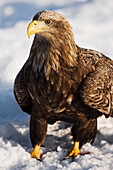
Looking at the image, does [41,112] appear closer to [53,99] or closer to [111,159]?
[53,99]

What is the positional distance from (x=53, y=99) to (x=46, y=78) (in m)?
0.38

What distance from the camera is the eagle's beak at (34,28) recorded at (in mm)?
3875

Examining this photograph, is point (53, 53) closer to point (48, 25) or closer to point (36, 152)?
point (48, 25)

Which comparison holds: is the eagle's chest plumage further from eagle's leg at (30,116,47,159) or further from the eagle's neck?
eagle's leg at (30,116,47,159)

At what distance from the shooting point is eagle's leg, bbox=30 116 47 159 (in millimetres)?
4875

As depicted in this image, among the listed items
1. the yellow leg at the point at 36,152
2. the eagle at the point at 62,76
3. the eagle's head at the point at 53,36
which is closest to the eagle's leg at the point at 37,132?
the yellow leg at the point at 36,152

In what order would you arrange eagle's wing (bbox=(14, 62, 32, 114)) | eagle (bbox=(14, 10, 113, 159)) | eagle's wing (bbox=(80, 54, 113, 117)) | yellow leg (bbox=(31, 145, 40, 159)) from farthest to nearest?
1. yellow leg (bbox=(31, 145, 40, 159))
2. eagle's wing (bbox=(14, 62, 32, 114))
3. eagle's wing (bbox=(80, 54, 113, 117))
4. eagle (bbox=(14, 10, 113, 159))

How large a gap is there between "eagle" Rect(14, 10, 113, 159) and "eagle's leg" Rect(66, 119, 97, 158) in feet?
0.23

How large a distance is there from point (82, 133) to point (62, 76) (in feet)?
4.33

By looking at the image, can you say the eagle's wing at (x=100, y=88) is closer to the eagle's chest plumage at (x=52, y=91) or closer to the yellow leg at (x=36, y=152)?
the eagle's chest plumage at (x=52, y=91)

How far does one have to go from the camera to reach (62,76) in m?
4.21

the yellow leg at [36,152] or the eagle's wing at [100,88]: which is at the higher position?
the eagle's wing at [100,88]

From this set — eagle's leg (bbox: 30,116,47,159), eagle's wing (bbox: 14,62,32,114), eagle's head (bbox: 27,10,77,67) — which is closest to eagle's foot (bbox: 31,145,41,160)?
eagle's leg (bbox: 30,116,47,159)

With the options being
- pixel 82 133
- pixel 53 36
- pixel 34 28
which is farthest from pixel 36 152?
pixel 34 28
